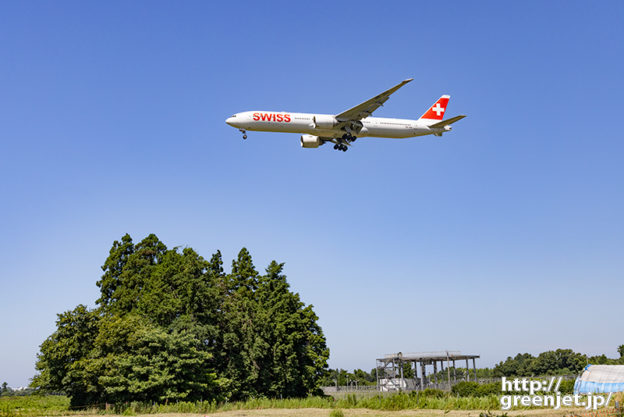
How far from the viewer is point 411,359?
68.3 m

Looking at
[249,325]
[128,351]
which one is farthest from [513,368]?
[128,351]

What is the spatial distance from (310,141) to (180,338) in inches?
731

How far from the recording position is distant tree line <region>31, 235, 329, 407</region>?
39.8 metres

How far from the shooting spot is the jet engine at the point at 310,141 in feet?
148

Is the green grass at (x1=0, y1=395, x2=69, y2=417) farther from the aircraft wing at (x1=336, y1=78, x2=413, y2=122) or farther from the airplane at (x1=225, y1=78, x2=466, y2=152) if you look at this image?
the aircraft wing at (x1=336, y1=78, x2=413, y2=122)

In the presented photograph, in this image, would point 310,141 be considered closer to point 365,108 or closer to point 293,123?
point 293,123

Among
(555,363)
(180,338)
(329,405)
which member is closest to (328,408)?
(329,405)

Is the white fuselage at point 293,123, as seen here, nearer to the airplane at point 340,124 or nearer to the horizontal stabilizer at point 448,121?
the airplane at point 340,124

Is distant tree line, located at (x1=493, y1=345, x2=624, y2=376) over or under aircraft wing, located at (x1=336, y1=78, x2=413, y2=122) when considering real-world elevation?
under

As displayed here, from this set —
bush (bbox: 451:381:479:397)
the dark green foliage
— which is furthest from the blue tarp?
bush (bbox: 451:381:479:397)

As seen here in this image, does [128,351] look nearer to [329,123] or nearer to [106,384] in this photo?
[106,384]

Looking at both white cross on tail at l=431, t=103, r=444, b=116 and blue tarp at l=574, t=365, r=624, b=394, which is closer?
blue tarp at l=574, t=365, r=624, b=394

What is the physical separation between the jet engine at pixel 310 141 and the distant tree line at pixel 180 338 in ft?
49.6

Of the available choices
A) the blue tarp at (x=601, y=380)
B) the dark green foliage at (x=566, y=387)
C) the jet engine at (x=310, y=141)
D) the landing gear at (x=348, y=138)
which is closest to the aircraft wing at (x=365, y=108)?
the landing gear at (x=348, y=138)
